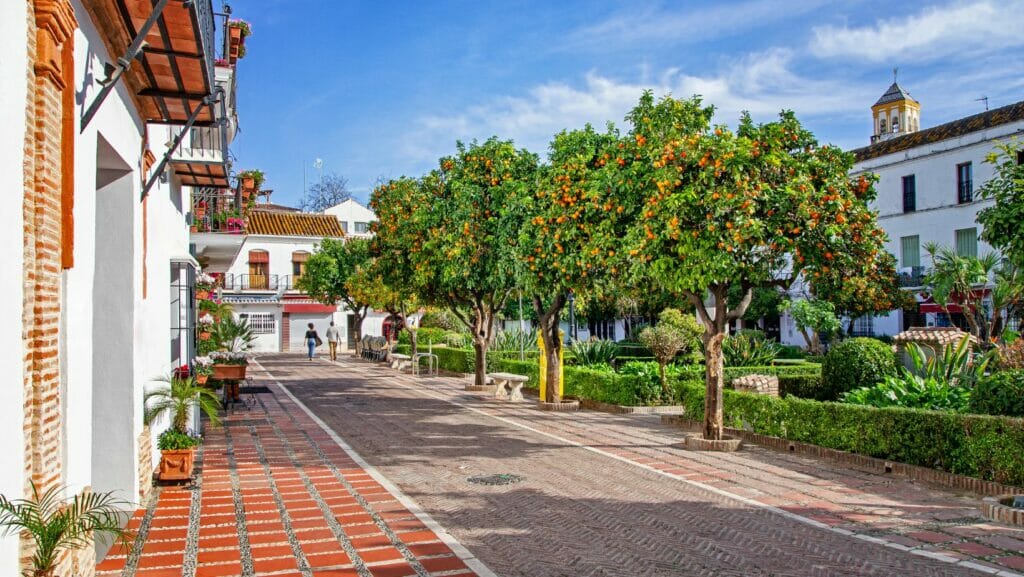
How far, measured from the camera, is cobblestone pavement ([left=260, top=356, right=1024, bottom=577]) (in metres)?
6.72

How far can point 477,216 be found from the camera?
18625 mm

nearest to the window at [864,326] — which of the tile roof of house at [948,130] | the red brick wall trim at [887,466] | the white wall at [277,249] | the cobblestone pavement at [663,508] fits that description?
the tile roof of house at [948,130]

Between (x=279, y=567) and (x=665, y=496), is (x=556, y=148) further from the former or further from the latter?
(x=279, y=567)

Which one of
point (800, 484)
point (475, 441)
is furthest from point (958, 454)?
point (475, 441)

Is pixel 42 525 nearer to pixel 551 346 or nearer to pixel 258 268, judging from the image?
pixel 551 346

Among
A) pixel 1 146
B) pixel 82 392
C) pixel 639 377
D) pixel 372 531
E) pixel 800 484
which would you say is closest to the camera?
pixel 1 146

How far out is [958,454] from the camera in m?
9.67

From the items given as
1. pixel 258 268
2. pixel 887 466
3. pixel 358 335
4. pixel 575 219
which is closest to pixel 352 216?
pixel 258 268

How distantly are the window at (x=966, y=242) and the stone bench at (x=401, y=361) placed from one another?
77.1 ft

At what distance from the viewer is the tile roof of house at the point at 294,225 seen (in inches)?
1970

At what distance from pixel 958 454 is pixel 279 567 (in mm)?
7780

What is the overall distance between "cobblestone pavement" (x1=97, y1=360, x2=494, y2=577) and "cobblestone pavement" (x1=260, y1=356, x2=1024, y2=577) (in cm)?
39

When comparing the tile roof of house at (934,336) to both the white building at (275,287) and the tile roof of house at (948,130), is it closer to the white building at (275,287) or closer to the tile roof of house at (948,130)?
the tile roof of house at (948,130)

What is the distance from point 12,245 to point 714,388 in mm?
10313
